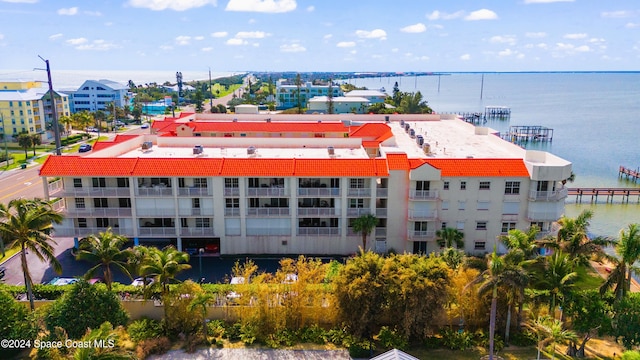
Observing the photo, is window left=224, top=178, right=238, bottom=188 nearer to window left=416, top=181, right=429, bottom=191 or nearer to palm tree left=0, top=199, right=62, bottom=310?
palm tree left=0, top=199, right=62, bottom=310

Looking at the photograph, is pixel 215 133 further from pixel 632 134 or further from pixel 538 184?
pixel 632 134

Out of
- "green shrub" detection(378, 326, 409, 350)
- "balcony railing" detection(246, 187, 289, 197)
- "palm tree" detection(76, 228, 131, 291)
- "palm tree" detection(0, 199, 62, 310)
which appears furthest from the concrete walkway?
"balcony railing" detection(246, 187, 289, 197)

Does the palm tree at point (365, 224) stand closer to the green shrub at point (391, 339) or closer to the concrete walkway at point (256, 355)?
the green shrub at point (391, 339)

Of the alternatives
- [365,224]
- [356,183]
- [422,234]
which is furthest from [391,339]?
[356,183]

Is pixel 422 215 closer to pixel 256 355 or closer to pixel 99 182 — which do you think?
pixel 256 355

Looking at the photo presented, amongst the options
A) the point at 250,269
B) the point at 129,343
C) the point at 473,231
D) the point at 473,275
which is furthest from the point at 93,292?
the point at 473,231

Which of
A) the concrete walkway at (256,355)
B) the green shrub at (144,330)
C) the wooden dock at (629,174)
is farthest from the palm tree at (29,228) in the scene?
the wooden dock at (629,174)
